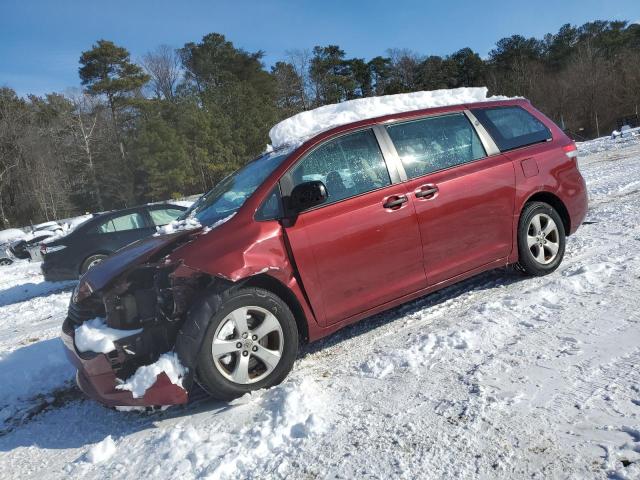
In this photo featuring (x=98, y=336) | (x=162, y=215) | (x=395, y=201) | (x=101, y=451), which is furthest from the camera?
(x=162, y=215)

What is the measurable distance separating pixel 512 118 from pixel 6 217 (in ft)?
164

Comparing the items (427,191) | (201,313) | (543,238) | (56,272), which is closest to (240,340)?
(201,313)

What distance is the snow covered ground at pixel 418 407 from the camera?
2.42 metres

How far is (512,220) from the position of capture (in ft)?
Result: 15.0

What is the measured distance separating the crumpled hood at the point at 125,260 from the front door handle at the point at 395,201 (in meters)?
1.42

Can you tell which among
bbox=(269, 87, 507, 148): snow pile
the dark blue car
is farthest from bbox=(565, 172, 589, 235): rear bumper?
the dark blue car

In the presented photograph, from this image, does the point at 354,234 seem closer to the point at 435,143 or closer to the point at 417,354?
the point at 417,354

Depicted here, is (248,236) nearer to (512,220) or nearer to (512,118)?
(512,220)

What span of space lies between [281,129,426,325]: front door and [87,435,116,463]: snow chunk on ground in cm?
154

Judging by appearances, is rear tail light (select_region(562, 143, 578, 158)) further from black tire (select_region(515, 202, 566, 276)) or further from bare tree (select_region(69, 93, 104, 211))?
bare tree (select_region(69, 93, 104, 211))

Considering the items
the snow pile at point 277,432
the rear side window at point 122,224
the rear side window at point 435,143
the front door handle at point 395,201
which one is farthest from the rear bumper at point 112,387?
the rear side window at point 122,224

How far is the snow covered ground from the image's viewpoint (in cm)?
242

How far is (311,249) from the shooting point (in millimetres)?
3582

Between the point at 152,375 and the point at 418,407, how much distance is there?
1618mm
